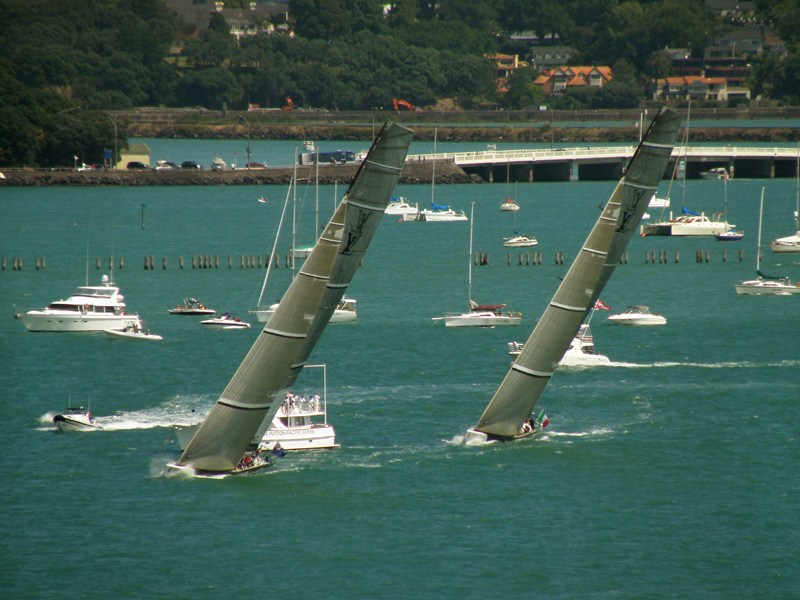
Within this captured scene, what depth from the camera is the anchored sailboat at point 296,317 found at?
33438 millimetres

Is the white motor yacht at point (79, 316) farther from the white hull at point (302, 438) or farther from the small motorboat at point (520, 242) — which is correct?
the small motorboat at point (520, 242)

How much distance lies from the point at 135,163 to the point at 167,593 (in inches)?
4732

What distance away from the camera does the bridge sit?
148750 millimetres

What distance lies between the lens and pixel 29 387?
46.5 m

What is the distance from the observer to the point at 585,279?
123 ft

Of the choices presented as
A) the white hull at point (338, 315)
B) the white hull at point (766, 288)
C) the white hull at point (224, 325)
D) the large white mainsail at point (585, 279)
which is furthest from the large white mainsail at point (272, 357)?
the white hull at point (766, 288)

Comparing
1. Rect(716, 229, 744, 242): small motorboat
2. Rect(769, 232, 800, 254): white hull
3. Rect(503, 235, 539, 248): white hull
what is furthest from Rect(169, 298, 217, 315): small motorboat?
Rect(716, 229, 744, 242): small motorboat

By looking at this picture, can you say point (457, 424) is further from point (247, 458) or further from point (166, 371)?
point (166, 371)

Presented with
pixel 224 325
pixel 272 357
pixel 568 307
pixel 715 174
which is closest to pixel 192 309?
pixel 224 325

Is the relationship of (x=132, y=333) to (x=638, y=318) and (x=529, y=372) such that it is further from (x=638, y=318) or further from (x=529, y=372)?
(x=638, y=318)

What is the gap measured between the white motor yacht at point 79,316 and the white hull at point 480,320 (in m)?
16.2

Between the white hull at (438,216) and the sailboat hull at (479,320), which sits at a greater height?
the white hull at (438,216)

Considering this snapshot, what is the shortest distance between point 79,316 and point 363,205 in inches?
1136

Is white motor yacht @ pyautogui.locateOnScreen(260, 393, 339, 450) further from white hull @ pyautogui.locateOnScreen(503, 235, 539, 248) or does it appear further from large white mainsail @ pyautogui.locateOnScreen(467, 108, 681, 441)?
white hull @ pyautogui.locateOnScreen(503, 235, 539, 248)
